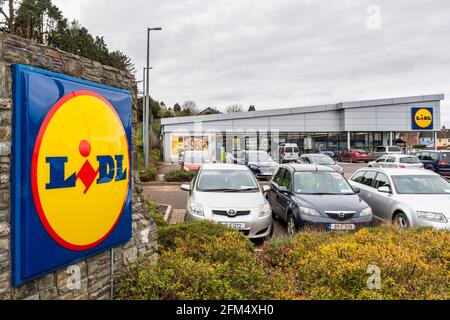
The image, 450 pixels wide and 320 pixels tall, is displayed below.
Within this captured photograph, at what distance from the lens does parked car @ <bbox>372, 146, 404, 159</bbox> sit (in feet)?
110

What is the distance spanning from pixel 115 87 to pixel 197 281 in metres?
2.26

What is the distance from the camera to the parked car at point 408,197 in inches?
271

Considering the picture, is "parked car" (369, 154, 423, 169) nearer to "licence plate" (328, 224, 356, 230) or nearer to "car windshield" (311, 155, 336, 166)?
"car windshield" (311, 155, 336, 166)

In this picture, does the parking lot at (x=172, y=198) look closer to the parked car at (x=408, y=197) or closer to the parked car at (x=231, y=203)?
the parked car at (x=231, y=203)

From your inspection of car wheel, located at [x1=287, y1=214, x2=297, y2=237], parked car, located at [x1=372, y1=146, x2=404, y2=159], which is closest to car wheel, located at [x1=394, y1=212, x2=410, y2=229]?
car wheel, located at [x1=287, y1=214, x2=297, y2=237]

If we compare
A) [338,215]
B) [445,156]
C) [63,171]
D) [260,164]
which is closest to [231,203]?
[338,215]

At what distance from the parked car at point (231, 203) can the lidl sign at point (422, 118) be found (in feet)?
113

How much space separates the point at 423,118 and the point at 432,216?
114ft

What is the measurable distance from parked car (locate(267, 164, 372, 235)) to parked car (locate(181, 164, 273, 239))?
0.67 meters

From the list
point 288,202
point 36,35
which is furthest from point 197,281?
point 36,35

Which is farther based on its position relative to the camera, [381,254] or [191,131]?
[191,131]

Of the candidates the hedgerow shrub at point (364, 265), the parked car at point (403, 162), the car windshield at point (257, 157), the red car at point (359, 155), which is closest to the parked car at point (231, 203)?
the hedgerow shrub at point (364, 265)
